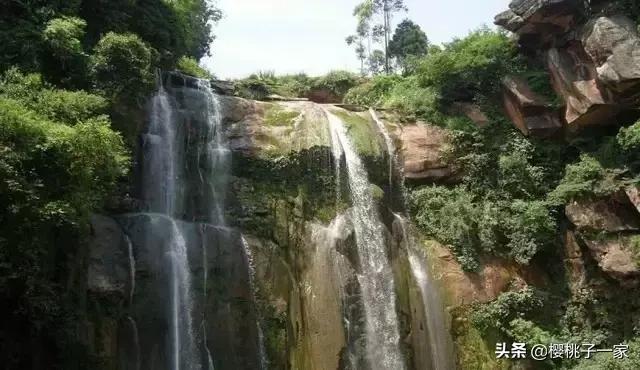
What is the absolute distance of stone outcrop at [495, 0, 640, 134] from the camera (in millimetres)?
13719

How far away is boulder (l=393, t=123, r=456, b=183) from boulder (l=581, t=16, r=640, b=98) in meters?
4.47

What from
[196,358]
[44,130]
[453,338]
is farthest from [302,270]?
[44,130]

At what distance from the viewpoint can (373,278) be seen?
13359 millimetres

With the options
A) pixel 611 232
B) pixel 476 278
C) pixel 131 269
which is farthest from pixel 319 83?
pixel 131 269

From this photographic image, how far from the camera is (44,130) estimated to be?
9.15 metres

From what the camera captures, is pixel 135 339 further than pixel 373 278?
No

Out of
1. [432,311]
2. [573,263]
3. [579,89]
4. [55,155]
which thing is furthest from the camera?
[579,89]

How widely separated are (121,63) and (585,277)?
39.9 feet

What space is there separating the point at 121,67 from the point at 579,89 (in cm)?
1158

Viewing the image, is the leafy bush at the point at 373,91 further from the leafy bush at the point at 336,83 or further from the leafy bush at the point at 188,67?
the leafy bush at the point at 188,67

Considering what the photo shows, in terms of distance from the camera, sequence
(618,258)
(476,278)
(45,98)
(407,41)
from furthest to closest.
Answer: (407,41), (476,278), (618,258), (45,98)

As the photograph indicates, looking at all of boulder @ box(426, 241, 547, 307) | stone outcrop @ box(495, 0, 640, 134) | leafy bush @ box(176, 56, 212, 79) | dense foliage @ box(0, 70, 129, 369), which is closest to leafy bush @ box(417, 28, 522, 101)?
stone outcrop @ box(495, 0, 640, 134)

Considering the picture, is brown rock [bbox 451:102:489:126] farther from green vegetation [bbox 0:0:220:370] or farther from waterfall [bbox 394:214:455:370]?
green vegetation [bbox 0:0:220:370]

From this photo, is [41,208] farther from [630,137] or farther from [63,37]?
[630,137]
